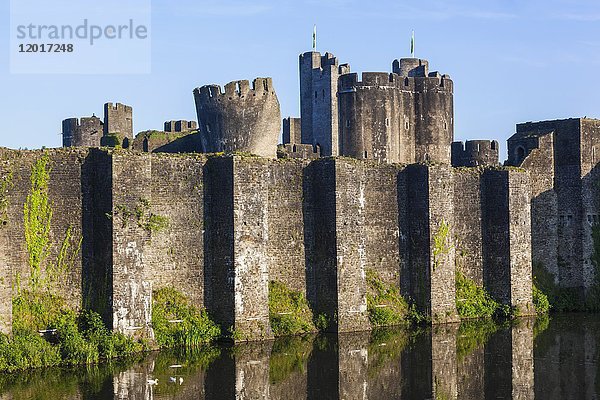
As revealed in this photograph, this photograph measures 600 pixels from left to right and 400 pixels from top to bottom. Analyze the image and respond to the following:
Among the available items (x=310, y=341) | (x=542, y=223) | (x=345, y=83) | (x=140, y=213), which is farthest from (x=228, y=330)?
(x=345, y=83)

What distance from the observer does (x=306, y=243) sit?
31.2 m

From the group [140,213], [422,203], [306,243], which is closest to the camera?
[140,213]

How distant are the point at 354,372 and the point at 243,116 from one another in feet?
40.1

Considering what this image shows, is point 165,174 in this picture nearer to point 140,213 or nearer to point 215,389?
point 140,213

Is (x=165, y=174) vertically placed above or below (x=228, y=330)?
above

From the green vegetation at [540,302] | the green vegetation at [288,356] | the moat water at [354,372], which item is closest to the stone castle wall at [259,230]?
the green vegetation at [288,356]

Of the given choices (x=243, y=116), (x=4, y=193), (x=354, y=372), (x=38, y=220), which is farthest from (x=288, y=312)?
(x=4, y=193)

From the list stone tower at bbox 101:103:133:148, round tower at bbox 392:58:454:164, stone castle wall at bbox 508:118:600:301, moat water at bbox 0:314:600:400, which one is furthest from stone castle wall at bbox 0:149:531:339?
stone tower at bbox 101:103:133:148

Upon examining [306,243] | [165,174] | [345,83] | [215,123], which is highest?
[345,83]

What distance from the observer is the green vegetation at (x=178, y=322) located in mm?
27703

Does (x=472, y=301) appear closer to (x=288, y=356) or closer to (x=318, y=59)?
(x=288, y=356)

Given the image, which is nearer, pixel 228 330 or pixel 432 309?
pixel 228 330

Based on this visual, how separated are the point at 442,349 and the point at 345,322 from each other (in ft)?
13.2

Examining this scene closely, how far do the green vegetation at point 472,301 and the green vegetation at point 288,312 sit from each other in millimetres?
6125
